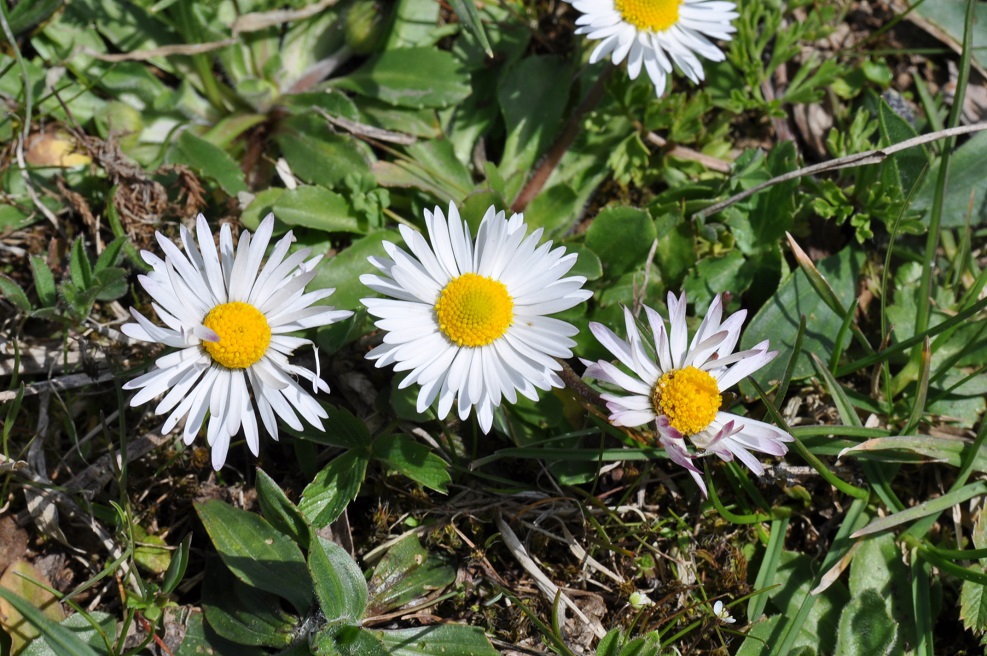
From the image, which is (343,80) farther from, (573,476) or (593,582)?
(593,582)

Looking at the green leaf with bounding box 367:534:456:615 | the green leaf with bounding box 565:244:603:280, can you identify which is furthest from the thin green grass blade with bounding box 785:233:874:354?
the green leaf with bounding box 367:534:456:615

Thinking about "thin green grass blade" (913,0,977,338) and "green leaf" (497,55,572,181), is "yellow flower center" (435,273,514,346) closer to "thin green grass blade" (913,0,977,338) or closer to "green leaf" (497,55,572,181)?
"green leaf" (497,55,572,181)

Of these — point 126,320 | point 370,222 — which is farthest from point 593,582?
point 126,320

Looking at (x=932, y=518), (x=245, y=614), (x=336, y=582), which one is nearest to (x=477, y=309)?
(x=336, y=582)

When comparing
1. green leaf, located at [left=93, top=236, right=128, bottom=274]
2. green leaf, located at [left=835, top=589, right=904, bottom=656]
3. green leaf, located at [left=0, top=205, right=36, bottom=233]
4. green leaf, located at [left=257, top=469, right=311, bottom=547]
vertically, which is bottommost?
green leaf, located at [left=835, top=589, right=904, bottom=656]

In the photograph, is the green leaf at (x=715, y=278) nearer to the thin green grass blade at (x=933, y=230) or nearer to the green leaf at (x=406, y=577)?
the thin green grass blade at (x=933, y=230)

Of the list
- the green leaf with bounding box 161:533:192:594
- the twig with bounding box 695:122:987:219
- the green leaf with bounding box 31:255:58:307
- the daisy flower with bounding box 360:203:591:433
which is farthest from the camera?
the twig with bounding box 695:122:987:219

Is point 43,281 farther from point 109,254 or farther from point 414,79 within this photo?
point 414,79
